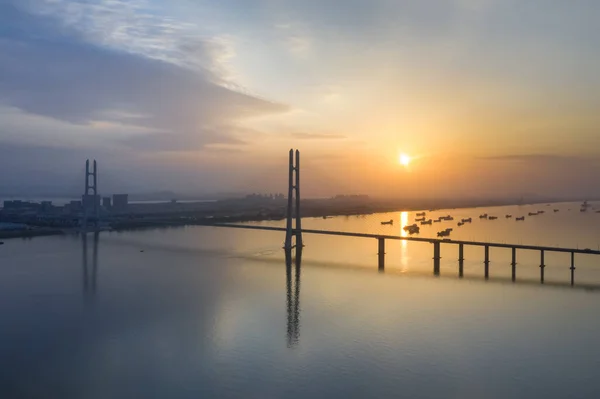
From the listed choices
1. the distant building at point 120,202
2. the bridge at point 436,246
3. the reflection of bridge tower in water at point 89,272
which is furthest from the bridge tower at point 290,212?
the distant building at point 120,202

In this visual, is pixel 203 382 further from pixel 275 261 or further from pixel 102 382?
pixel 275 261

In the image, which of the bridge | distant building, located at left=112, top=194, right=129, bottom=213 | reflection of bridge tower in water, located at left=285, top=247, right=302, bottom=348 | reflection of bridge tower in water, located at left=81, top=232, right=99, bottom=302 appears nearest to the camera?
reflection of bridge tower in water, located at left=285, top=247, right=302, bottom=348

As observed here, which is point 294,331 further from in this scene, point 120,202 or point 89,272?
point 120,202

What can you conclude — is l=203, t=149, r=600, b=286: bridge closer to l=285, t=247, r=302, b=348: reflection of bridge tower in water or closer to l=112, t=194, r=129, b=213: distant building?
l=285, t=247, r=302, b=348: reflection of bridge tower in water

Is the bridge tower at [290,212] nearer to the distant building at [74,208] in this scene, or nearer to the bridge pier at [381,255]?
the bridge pier at [381,255]

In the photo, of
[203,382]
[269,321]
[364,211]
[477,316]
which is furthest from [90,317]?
[364,211]

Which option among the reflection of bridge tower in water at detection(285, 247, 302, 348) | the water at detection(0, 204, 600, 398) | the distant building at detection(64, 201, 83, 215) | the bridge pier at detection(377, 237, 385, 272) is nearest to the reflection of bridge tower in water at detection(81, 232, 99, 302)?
the water at detection(0, 204, 600, 398)
